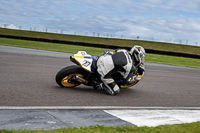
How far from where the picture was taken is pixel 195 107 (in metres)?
6.05

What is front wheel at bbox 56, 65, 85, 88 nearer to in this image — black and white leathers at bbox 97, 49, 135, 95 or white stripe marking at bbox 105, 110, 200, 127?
black and white leathers at bbox 97, 49, 135, 95

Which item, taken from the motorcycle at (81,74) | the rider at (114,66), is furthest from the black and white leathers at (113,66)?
the motorcycle at (81,74)

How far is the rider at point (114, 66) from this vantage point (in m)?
6.26

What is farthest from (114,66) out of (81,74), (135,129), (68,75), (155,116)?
(135,129)

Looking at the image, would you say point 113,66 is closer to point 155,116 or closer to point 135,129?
point 155,116

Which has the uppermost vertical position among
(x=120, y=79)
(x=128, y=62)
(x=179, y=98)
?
(x=128, y=62)

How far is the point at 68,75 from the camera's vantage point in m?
6.48

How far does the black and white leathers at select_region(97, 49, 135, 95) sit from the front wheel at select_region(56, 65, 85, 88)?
0.49 metres

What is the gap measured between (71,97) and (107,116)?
60.5 inches

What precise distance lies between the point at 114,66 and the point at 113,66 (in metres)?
0.02

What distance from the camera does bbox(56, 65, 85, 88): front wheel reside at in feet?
20.8

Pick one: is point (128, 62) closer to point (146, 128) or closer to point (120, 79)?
point (120, 79)

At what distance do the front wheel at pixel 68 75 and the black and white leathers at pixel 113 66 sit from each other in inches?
19.4

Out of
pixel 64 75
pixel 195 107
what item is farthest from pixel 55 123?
pixel 195 107
